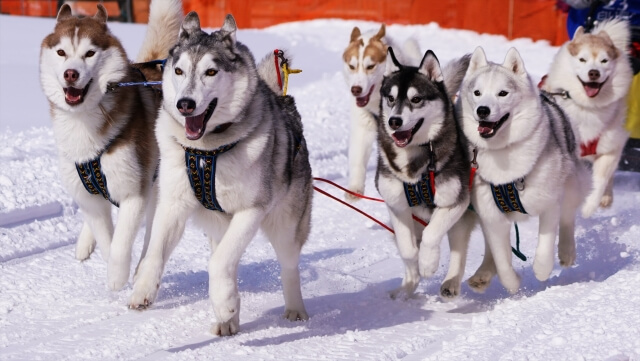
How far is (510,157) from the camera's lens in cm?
412

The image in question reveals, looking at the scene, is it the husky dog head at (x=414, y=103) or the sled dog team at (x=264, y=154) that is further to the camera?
the husky dog head at (x=414, y=103)

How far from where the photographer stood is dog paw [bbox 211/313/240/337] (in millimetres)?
3748

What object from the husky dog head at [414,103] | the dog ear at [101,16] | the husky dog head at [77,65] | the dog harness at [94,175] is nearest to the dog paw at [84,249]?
the dog harness at [94,175]

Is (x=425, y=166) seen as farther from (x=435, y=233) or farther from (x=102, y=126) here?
(x=102, y=126)

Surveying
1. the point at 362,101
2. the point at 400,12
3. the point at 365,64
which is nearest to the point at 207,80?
the point at 362,101

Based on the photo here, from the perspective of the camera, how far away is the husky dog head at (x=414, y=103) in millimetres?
4020

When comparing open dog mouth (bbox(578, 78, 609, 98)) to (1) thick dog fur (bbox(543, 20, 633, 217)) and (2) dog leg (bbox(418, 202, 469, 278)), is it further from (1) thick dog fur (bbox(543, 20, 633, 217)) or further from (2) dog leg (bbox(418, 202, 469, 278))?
(2) dog leg (bbox(418, 202, 469, 278))

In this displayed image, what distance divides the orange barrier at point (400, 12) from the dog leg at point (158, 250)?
35.0ft

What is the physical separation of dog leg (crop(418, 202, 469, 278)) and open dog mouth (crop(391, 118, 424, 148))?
0.35m

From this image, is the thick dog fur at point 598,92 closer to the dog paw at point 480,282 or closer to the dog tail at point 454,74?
the dog tail at point 454,74

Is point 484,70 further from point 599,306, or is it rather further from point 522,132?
point 599,306

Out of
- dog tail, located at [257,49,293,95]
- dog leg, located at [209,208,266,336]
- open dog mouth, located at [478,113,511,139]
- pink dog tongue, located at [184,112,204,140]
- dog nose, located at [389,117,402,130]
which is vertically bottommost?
dog leg, located at [209,208,266,336]

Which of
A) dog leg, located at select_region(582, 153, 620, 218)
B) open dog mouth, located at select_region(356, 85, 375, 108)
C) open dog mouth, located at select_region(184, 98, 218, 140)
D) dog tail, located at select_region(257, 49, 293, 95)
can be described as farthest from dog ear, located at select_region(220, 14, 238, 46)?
dog leg, located at select_region(582, 153, 620, 218)

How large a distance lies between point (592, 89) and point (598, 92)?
59 millimetres
